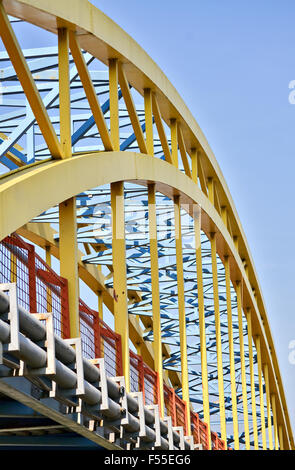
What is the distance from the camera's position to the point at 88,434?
12.9 metres

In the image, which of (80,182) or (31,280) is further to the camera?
(80,182)

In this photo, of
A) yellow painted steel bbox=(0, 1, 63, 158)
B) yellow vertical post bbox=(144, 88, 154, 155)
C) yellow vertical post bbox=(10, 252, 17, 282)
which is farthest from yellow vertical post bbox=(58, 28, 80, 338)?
yellow vertical post bbox=(144, 88, 154, 155)

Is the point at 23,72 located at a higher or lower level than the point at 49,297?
higher

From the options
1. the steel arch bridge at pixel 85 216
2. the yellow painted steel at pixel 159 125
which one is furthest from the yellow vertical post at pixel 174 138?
the yellow painted steel at pixel 159 125

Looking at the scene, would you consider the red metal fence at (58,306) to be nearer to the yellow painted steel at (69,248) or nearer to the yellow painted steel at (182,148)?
the yellow painted steel at (69,248)

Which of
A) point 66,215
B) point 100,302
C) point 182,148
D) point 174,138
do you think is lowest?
point 66,215

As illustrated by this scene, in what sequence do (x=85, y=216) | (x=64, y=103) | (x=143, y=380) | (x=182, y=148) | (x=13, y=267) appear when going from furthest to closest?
(x=85, y=216) < (x=182, y=148) < (x=143, y=380) < (x=64, y=103) < (x=13, y=267)

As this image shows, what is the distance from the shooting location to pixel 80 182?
13.8 meters

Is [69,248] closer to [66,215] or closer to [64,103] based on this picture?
[66,215]

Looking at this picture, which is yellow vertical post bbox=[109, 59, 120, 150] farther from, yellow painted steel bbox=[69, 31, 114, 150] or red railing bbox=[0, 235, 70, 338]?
red railing bbox=[0, 235, 70, 338]

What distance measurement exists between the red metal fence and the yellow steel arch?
0.44 meters

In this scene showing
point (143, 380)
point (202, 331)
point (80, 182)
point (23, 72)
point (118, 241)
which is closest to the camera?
point (23, 72)

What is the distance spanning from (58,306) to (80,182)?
1749 mm

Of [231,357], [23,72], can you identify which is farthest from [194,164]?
[23,72]
